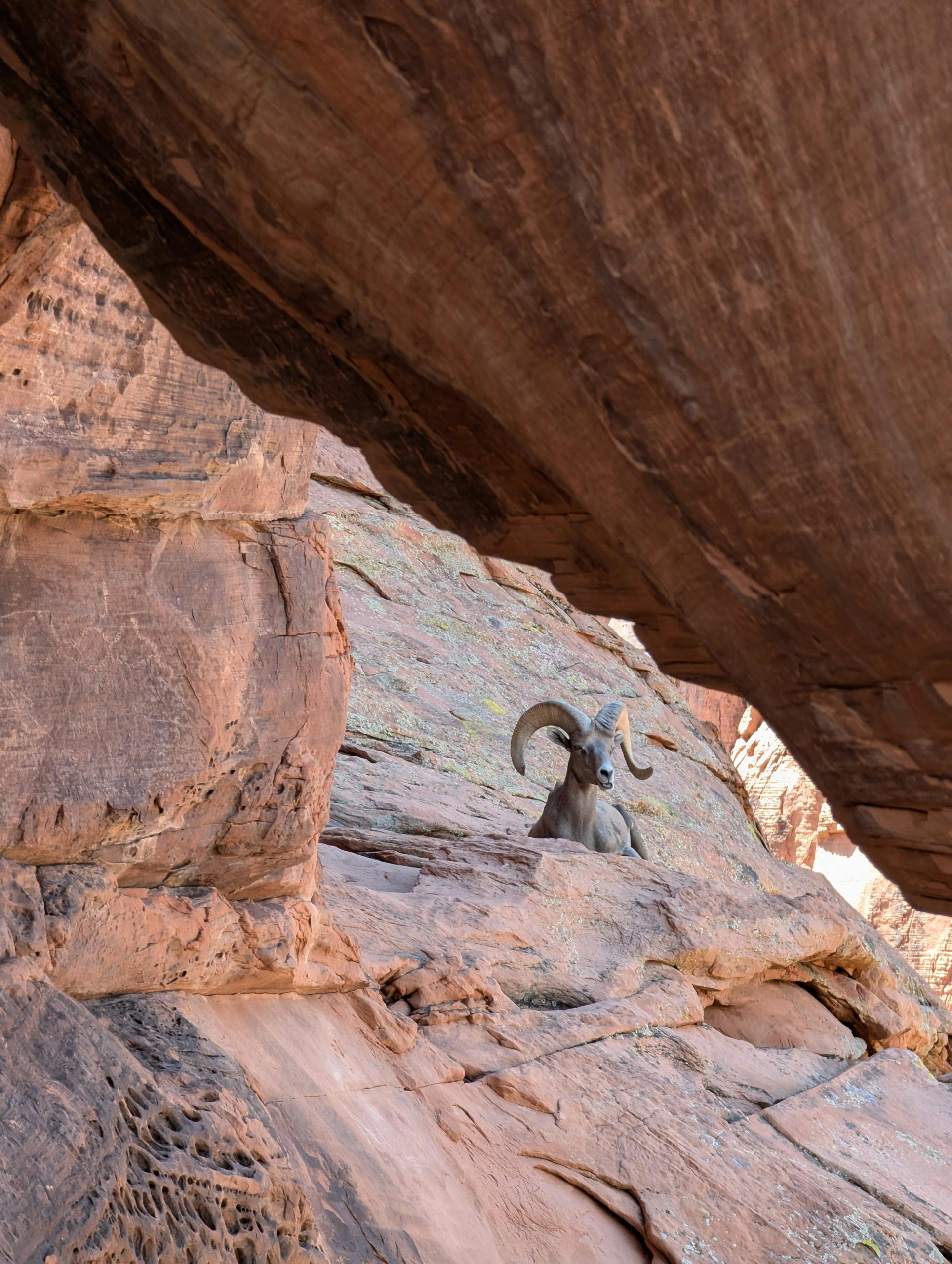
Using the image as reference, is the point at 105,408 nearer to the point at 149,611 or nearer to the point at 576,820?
the point at 149,611

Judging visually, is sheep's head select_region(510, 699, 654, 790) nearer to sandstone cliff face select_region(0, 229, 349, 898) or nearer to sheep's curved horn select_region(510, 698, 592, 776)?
sheep's curved horn select_region(510, 698, 592, 776)

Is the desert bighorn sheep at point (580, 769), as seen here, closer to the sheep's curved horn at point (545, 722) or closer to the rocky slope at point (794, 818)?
A: the sheep's curved horn at point (545, 722)

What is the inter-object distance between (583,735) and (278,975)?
5443 mm

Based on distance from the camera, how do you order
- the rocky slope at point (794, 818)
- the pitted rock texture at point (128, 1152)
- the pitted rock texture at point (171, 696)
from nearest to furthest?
the pitted rock texture at point (128, 1152) → the pitted rock texture at point (171, 696) → the rocky slope at point (794, 818)

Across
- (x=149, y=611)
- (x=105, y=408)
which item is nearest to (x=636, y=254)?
(x=105, y=408)

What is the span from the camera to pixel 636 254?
142 cm

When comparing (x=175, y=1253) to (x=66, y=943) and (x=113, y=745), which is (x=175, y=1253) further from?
(x=113, y=745)

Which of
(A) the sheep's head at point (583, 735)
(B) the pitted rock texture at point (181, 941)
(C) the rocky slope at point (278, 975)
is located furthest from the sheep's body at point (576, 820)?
(B) the pitted rock texture at point (181, 941)

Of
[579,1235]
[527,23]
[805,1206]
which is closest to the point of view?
[527,23]

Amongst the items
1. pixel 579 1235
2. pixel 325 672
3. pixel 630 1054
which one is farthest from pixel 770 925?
pixel 325 672

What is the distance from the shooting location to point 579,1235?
470cm

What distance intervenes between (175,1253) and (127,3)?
303 cm

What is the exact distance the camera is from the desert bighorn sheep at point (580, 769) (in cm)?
962

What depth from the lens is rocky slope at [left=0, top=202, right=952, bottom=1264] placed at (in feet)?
11.0
